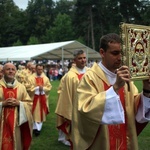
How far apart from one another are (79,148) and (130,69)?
101 centimetres

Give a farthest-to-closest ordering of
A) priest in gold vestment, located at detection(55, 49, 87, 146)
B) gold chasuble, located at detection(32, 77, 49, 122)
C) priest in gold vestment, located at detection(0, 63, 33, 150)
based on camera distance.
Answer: gold chasuble, located at detection(32, 77, 49, 122) → priest in gold vestment, located at detection(55, 49, 87, 146) → priest in gold vestment, located at detection(0, 63, 33, 150)

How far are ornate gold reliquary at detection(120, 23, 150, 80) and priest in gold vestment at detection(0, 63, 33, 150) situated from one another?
3478 mm

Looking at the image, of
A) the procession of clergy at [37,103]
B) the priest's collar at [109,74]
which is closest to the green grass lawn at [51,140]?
the procession of clergy at [37,103]

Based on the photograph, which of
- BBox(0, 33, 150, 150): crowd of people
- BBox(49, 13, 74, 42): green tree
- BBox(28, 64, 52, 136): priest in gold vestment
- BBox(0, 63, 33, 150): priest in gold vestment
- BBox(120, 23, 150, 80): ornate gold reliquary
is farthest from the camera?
BBox(49, 13, 74, 42): green tree

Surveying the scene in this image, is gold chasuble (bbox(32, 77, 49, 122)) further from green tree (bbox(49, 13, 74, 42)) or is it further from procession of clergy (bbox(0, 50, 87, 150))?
green tree (bbox(49, 13, 74, 42))

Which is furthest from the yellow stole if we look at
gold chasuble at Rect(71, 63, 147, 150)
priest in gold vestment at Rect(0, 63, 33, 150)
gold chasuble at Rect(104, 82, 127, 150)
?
gold chasuble at Rect(104, 82, 127, 150)

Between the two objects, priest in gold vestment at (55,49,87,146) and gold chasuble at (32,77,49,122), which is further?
gold chasuble at (32,77,49,122)

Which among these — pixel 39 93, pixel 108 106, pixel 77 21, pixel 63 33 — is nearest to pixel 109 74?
pixel 108 106

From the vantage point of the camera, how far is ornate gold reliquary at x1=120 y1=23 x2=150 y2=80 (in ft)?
8.84

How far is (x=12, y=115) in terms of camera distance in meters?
5.93

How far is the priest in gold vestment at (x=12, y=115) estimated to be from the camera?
588 cm

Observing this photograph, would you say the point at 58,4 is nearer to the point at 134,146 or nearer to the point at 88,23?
the point at 88,23

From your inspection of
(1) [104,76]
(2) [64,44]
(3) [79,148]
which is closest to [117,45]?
(1) [104,76]

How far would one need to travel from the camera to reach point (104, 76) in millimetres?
3256
